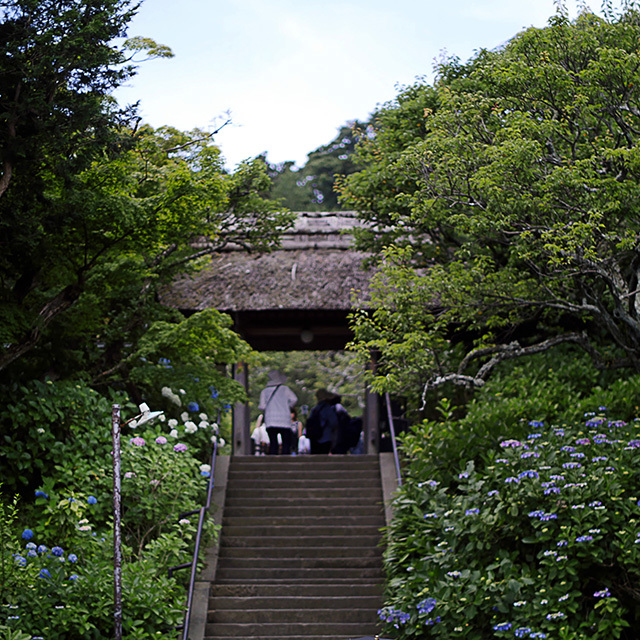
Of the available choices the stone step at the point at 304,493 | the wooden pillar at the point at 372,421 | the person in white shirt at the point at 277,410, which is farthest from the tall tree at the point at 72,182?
the wooden pillar at the point at 372,421

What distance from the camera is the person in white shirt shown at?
43.3ft

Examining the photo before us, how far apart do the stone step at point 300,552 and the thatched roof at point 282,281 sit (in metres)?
4.23

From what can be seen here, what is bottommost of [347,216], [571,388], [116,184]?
[571,388]

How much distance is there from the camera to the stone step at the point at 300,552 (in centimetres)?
962

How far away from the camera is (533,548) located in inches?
281

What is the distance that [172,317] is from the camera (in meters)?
11.3

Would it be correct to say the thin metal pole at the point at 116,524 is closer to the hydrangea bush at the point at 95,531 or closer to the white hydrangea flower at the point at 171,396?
the hydrangea bush at the point at 95,531

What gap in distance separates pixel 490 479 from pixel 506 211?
249cm

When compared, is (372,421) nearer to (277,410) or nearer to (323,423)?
(323,423)

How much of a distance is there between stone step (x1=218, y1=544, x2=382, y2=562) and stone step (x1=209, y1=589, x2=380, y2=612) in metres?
0.91

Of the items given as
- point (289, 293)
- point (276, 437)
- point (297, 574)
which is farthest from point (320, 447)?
point (297, 574)

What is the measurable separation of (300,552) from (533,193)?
4.63m

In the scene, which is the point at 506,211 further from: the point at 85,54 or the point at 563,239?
the point at 85,54

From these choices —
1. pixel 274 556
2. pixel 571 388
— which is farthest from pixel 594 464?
pixel 274 556
